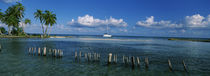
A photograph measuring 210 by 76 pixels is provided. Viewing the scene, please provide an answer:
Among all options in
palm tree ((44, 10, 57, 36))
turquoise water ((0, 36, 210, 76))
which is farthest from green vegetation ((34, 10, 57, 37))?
turquoise water ((0, 36, 210, 76))

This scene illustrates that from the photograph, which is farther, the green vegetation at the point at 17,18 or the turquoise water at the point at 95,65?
the green vegetation at the point at 17,18

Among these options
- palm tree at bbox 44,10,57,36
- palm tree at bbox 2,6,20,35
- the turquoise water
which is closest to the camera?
the turquoise water

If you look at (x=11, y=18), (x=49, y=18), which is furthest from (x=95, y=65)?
(x=49, y=18)

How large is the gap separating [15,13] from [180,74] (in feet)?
297

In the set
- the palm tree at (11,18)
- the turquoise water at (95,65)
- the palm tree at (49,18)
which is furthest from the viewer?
the palm tree at (49,18)

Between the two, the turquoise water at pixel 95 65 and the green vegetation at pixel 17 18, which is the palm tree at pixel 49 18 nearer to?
the green vegetation at pixel 17 18

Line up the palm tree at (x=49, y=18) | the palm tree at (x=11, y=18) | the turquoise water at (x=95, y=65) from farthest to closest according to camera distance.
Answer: the palm tree at (x=49, y=18)
the palm tree at (x=11, y=18)
the turquoise water at (x=95, y=65)

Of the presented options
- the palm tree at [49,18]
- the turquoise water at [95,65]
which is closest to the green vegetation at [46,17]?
the palm tree at [49,18]

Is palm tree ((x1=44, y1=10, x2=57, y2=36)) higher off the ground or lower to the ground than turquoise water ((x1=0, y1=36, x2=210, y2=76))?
higher

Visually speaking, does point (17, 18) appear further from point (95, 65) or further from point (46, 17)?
point (95, 65)

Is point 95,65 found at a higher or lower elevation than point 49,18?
lower

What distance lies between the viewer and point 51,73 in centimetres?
1431

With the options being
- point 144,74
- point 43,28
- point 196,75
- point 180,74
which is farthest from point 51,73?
point 43,28

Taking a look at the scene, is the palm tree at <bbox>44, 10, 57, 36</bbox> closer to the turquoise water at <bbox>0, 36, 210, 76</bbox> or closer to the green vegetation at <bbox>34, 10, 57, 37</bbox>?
the green vegetation at <bbox>34, 10, 57, 37</bbox>
